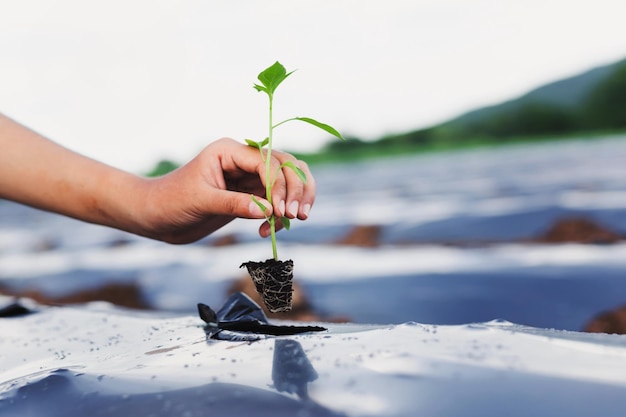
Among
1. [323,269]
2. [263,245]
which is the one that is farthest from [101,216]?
[263,245]

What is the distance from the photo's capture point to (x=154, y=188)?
1.20 metres

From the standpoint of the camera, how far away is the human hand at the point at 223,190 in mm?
1051

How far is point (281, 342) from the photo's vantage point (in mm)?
1070

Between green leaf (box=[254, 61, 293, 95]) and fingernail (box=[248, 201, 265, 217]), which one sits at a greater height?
green leaf (box=[254, 61, 293, 95])

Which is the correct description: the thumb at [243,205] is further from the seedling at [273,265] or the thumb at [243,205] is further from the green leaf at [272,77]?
the green leaf at [272,77]

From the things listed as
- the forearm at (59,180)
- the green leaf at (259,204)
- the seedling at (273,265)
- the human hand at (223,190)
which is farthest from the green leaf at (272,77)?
the forearm at (59,180)

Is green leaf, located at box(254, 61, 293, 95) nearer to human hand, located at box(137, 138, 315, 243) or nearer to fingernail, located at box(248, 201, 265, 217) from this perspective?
human hand, located at box(137, 138, 315, 243)

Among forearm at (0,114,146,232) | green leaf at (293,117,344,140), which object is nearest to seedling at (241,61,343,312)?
green leaf at (293,117,344,140)

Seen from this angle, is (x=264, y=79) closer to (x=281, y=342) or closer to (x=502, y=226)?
(x=281, y=342)

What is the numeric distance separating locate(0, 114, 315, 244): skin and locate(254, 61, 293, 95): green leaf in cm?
10

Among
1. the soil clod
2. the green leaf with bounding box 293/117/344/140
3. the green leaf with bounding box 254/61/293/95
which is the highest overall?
the green leaf with bounding box 254/61/293/95

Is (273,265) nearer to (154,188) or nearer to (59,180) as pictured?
(154,188)

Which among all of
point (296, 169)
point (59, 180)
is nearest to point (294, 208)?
point (296, 169)

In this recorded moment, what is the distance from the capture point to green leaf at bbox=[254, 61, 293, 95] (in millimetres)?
1086
